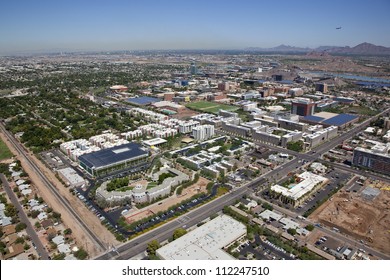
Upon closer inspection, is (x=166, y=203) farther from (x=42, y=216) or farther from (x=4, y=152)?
(x=4, y=152)

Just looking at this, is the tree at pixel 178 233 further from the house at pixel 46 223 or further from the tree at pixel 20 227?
the tree at pixel 20 227

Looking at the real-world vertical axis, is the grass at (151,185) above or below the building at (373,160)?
below

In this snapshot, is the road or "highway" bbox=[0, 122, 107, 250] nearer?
the road

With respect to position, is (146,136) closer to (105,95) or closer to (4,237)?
(4,237)

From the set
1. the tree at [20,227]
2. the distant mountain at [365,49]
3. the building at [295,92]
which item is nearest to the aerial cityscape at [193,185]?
the tree at [20,227]

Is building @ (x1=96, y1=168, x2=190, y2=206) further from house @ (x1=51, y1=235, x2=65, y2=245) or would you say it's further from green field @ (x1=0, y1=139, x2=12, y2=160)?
green field @ (x1=0, y1=139, x2=12, y2=160)

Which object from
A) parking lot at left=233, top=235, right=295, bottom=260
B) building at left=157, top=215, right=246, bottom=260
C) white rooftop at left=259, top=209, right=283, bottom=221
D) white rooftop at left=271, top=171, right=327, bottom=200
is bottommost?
parking lot at left=233, top=235, right=295, bottom=260

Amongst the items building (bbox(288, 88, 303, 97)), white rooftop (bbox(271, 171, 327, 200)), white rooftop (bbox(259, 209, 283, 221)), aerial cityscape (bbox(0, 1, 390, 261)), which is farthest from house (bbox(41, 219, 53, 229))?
building (bbox(288, 88, 303, 97))
